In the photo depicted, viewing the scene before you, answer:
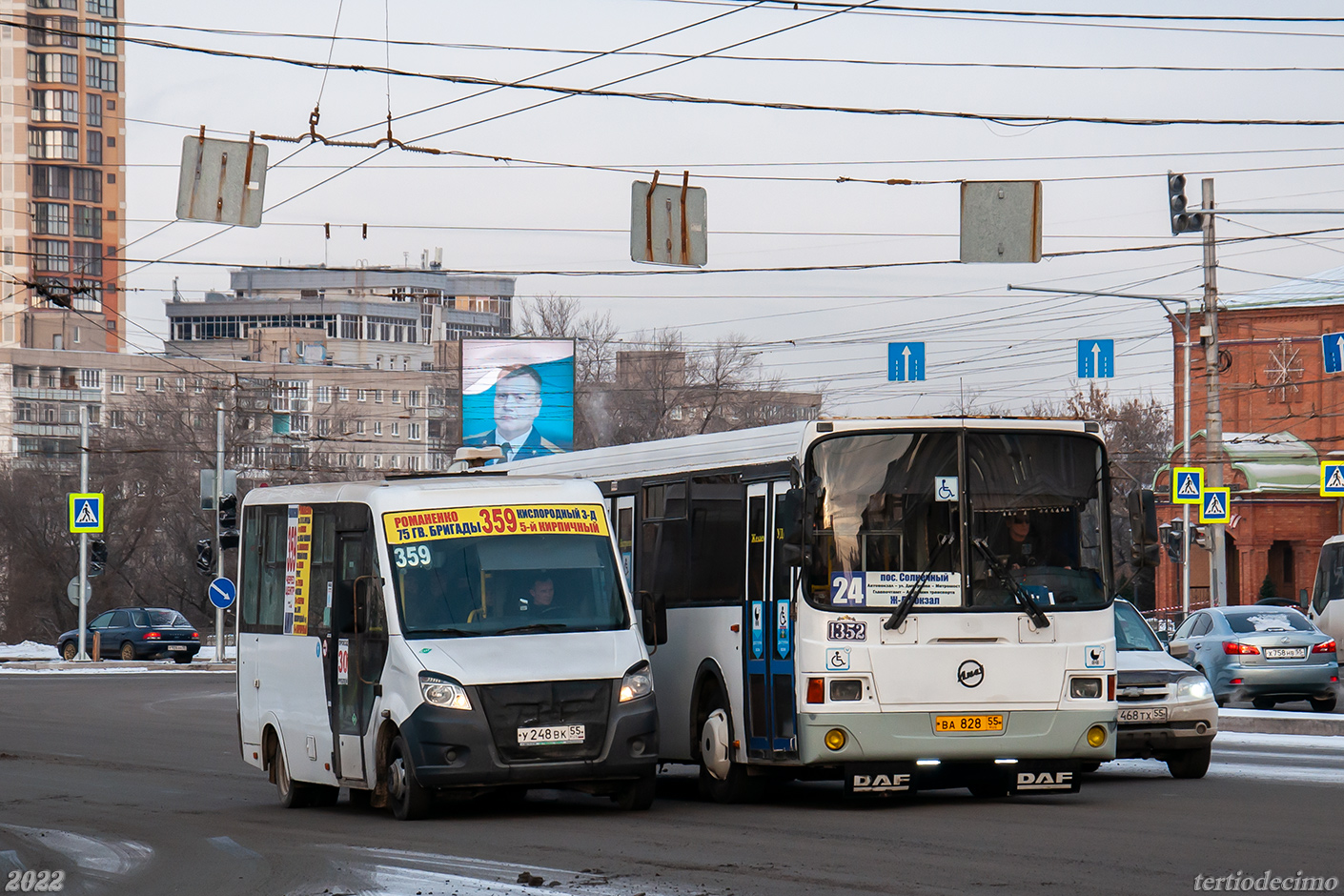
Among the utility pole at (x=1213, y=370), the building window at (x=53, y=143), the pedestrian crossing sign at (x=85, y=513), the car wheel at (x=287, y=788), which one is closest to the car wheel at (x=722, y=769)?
the car wheel at (x=287, y=788)

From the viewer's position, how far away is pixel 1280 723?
2261cm

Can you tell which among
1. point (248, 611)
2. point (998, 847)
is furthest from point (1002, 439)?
point (248, 611)

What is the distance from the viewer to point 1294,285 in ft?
238

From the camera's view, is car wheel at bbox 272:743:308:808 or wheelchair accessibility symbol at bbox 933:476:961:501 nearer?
wheelchair accessibility symbol at bbox 933:476:961:501

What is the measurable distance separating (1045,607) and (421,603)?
14.3ft

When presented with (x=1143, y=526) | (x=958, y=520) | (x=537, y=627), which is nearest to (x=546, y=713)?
(x=537, y=627)

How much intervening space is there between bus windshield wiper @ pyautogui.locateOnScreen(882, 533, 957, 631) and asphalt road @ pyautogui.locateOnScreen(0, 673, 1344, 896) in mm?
1304

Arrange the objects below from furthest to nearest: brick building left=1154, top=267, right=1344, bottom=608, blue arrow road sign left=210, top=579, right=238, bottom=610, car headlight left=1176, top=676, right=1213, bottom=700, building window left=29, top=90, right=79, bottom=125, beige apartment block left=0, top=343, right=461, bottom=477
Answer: building window left=29, top=90, right=79, bottom=125, beige apartment block left=0, top=343, right=461, bottom=477, brick building left=1154, top=267, right=1344, bottom=608, blue arrow road sign left=210, top=579, right=238, bottom=610, car headlight left=1176, top=676, right=1213, bottom=700

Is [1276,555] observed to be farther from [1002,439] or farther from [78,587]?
[1002,439]


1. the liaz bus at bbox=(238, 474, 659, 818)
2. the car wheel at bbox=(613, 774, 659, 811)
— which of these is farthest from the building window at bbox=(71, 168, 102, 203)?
the car wheel at bbox=(613, 774, 659, 811)

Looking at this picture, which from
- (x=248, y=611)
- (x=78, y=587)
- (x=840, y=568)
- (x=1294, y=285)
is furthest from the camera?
(x=1294, y=285)

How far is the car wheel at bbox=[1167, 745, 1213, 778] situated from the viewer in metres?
16.2

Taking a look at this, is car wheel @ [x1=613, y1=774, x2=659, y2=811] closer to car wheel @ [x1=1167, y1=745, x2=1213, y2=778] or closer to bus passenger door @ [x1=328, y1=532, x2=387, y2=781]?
bus passenger door @ [x1=328, y1=532, x2=387, y2=781]

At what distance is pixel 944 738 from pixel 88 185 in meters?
148
